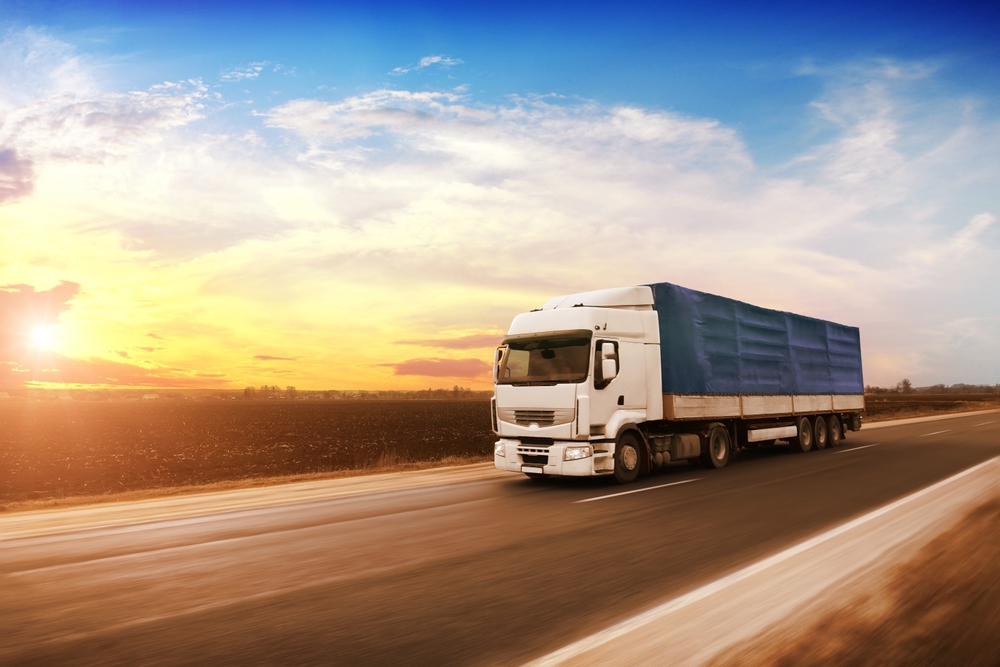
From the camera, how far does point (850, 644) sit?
4.03 meters

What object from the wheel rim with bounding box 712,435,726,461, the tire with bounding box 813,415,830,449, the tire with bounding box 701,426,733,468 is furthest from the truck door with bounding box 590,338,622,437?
the tire with bounding box 813,415,830,449

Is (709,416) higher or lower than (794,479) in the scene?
higher

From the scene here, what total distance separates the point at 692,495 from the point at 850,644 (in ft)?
22.5

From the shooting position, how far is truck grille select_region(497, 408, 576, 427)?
38.2ft

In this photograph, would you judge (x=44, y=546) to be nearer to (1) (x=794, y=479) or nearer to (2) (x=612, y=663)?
(2) (x=612, y=663)

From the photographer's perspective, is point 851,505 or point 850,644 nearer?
point 850,644

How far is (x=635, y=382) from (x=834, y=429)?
12.7 metres

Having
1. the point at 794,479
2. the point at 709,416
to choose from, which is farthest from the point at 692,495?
the point at 709,416

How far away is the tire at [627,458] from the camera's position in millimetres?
12242

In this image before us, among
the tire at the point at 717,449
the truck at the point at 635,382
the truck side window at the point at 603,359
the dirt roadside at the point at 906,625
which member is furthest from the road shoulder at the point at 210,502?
the dirt roadside at the point at 906,625

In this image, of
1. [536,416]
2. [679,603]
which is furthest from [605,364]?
[679,603]

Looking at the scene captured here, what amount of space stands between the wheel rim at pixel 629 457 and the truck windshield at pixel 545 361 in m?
1.90

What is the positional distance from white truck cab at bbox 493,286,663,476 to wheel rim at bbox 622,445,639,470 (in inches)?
22.3

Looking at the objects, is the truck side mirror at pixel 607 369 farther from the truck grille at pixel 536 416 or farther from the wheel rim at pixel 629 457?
the wheel rim at pixel 629 457
